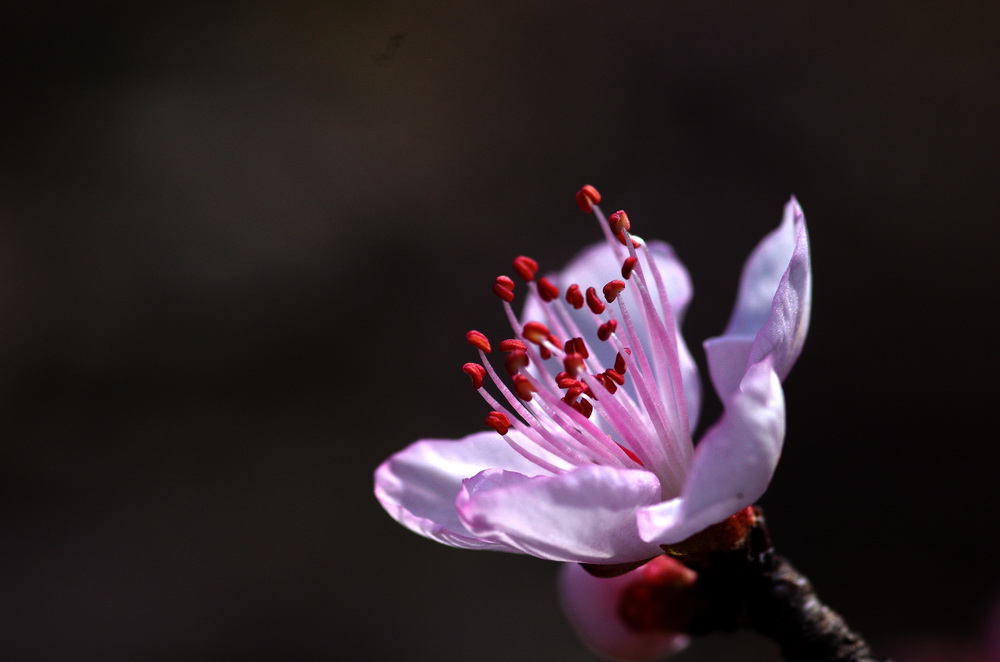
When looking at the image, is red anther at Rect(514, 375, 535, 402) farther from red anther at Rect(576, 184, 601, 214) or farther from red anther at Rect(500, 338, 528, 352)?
red anther at Rect(576, 184, 601, 214)

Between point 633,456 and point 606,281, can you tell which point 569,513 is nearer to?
point 633,456

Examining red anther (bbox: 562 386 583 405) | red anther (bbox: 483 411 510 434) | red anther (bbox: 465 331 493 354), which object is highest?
red anther (bbox: 465 331 493 354)

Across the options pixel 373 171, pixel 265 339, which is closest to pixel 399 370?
pixel 265 339

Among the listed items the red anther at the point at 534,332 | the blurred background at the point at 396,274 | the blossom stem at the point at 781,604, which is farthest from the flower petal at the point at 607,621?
the blurred background at the point at 396,274

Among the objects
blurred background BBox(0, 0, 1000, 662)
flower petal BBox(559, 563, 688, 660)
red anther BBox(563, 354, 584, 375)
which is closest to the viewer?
red anther BBox(563, 354, 584, 375)

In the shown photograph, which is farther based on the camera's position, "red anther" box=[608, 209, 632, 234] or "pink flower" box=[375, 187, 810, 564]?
"red anther" box=[608, 209, 632, 234]

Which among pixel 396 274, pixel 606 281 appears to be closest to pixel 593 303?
pixel 606 281

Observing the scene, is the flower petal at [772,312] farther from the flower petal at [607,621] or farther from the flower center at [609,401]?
the flower petal at [607,621]

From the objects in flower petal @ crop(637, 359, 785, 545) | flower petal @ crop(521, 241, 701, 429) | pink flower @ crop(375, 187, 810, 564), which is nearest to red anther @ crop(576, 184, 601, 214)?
pink flower @ crop(375, 187, 810, 564)

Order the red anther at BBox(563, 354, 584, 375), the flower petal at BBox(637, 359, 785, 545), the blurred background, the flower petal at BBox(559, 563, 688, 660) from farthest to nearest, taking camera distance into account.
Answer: the blurred background, the flower petal at BBox(559, 563, 688, 660), the red anther at BBox(563, 354, 584, 375), the flower petal at BBox(637, 359, 785, 545)
